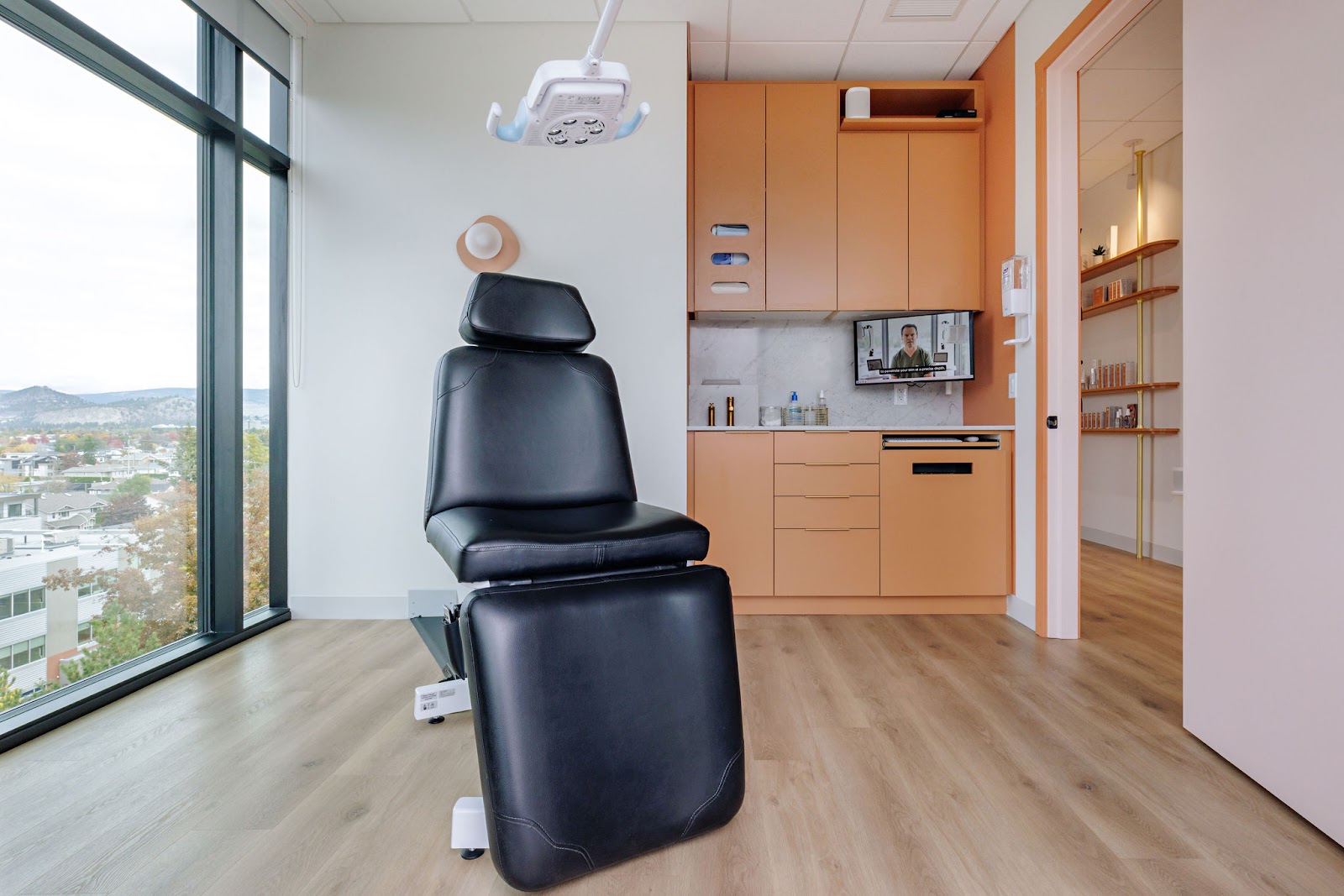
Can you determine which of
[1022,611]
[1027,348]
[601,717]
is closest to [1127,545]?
[1022,611]

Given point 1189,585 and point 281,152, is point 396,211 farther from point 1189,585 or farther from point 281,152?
point 1189,585

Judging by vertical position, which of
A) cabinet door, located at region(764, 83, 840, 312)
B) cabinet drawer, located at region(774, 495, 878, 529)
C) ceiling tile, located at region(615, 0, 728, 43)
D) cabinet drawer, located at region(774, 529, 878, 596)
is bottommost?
cabinet drawer, located at region(774, 529, 878, 596)

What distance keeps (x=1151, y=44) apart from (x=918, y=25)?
1147 mm

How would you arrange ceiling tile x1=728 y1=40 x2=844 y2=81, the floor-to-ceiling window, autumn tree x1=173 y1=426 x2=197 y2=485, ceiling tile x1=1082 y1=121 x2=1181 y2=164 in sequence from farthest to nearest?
ceiling tile x1=1082 y1=121 x2=1181 y2=164 → ceiling tile x1=728 y1=40 x2=844 y2=81 → autumn tree x1=173 y1=426 x2=197 y2=485 → the floor-to-ceiling window

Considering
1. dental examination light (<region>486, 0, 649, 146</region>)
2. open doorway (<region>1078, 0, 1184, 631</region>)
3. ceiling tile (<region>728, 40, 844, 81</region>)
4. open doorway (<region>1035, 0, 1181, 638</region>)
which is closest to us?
dental examination light (<region>486, 0, 649, 146</region>)

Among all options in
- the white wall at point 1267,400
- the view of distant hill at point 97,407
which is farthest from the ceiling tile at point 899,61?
the view of distant hill at point 97,407

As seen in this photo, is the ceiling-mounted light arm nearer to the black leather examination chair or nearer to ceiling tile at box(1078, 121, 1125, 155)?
the black leather examination chair

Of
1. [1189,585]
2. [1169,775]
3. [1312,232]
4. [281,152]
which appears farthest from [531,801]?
[281,152]

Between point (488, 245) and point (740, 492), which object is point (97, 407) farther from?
point (740, 492)

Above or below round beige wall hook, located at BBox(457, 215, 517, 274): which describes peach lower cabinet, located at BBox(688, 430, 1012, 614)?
below

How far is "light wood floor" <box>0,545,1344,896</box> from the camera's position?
1.12 m

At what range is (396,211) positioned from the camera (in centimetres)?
268

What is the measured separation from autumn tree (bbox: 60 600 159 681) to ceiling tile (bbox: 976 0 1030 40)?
3.86 m

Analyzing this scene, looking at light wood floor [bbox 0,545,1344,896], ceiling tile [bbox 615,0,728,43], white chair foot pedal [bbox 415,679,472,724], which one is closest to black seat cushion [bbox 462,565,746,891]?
light wood floor [bbox 0,545,1344,896]
